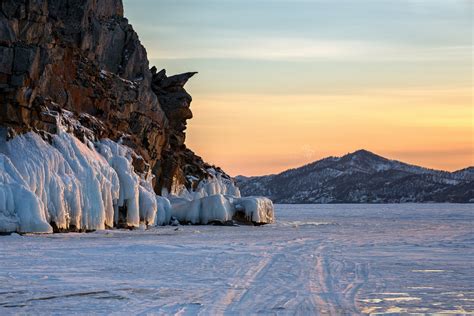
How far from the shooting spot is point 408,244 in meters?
43.3

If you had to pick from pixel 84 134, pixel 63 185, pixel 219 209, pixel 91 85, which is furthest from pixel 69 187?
pixel 219 209

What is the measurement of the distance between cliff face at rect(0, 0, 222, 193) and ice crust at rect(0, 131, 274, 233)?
154cm

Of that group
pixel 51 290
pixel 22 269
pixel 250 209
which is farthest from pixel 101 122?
pixel 51 290

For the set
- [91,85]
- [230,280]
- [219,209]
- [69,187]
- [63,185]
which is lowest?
[230,280]

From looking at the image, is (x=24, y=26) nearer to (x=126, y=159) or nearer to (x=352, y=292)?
(x=126, y=159)

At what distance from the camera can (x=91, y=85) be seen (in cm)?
6956

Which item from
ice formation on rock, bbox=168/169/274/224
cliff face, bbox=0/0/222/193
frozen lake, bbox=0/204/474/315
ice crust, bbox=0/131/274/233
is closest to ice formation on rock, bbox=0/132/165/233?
ice crust, bbox=0/131/274/233

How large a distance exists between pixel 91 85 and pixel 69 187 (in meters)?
19.7

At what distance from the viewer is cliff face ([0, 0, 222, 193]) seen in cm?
5309

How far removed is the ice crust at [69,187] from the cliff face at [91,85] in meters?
1.54

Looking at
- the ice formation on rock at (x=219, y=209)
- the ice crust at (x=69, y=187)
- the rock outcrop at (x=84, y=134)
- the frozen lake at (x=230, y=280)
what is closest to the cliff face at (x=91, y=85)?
the rock outcrop at (x=84, y=134)

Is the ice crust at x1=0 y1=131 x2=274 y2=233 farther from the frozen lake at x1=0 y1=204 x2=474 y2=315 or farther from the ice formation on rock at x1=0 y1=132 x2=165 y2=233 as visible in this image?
the frozen lake at x1=0 y1=204 x2=474 y2=315

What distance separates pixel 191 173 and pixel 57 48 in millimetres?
37460

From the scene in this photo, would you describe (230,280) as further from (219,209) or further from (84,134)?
(219,209)
